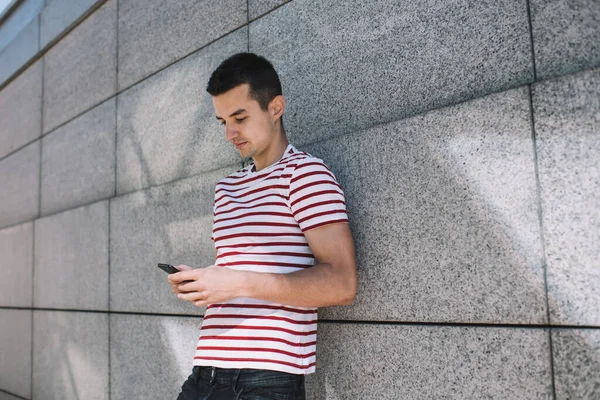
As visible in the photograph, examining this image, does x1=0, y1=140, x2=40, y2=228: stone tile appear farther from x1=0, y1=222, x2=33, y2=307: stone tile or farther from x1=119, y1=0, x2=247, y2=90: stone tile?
x1=119, y1=0, x2=247, y2=90: stone tile

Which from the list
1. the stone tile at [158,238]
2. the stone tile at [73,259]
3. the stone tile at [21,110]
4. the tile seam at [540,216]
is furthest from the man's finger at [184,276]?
the stone tile at [21,110]

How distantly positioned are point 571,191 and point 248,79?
144cm

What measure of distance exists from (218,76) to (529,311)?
1643mm

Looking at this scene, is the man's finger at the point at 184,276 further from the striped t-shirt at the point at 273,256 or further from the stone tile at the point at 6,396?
the stone tile at the point at 6,396

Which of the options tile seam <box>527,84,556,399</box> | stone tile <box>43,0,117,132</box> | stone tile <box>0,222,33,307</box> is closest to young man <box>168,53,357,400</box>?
tile seam <box>527,84,556,399</box>

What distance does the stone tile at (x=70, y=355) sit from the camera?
450cm

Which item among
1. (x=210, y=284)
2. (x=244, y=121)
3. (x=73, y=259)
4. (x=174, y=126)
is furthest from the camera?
(x=73, y=259)

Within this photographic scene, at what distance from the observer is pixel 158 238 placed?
12.9 ft

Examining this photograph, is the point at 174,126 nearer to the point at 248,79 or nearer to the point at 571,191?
the point at 248,79

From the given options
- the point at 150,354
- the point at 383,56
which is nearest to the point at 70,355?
the point at 150,354

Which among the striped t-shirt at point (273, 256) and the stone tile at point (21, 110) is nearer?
the striped t-shirt at point (273, 256)

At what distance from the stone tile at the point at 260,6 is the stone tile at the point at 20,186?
3.91 meters

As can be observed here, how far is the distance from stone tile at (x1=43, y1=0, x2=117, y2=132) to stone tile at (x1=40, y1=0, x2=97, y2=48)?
4.6 inches

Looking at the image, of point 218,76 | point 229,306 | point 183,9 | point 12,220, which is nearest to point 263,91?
point 218,76
